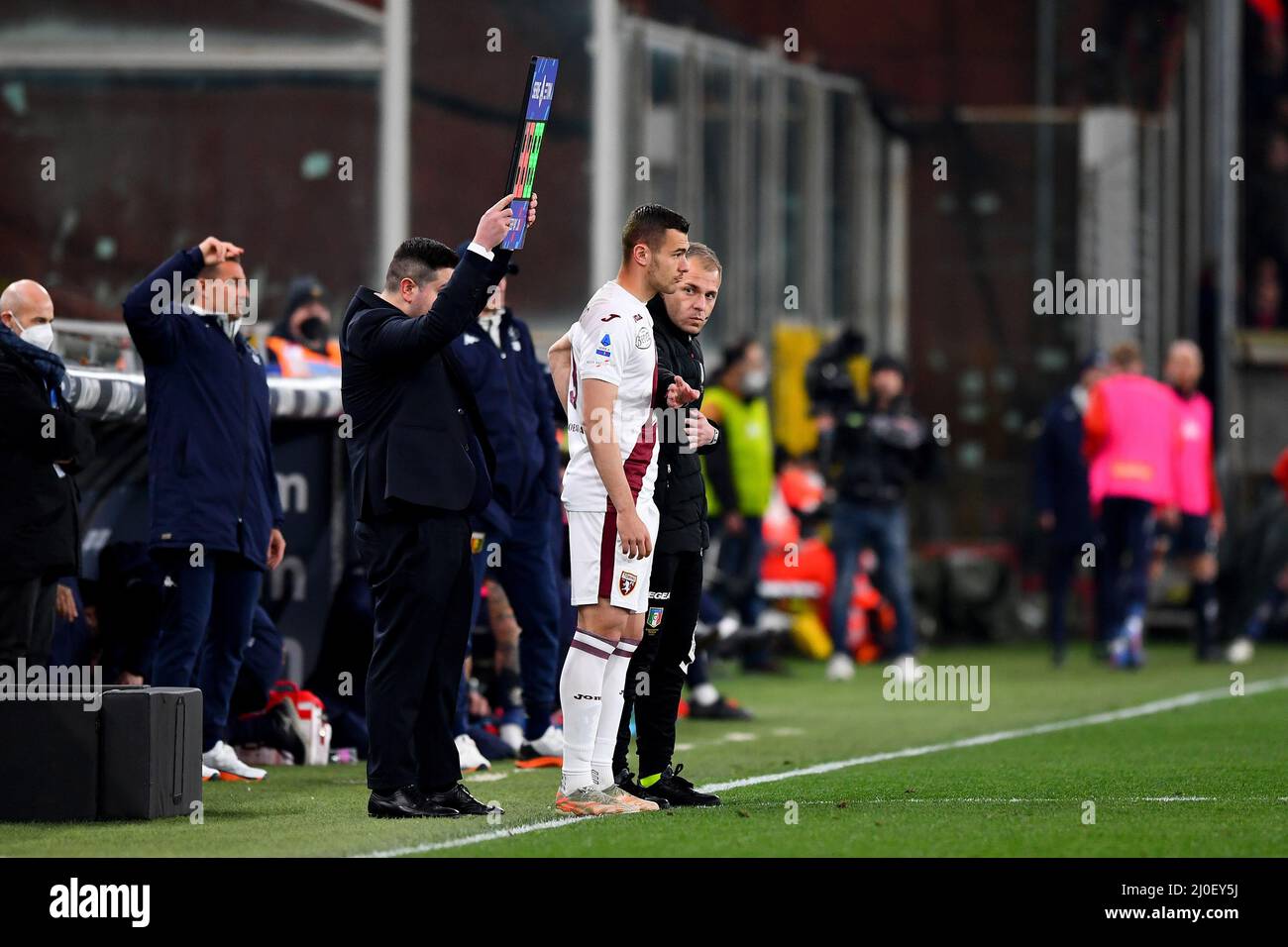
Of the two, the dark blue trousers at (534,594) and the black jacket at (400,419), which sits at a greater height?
the black jacket at (400,419)

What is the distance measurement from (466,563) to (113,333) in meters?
4.27

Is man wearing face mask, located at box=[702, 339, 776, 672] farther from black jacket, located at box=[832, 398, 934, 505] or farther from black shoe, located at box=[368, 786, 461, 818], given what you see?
black shoe, located at box=[368, 786, 461, 818]

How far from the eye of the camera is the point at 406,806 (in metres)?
7.33

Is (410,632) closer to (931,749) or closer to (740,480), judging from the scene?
(931,749)

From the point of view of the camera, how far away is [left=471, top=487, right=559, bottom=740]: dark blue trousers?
9.84 meters

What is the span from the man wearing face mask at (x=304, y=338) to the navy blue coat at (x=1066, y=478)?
614 centimetres

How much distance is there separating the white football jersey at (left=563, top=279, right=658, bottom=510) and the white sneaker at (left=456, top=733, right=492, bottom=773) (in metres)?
2.20

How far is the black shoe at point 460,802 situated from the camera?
291 inches

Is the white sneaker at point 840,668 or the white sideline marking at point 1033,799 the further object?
the white sneaker at point 840,668

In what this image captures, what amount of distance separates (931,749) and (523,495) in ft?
6.93

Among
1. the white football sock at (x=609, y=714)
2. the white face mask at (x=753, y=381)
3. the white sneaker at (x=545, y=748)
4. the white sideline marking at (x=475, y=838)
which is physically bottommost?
the white sneaker at (x=545, y=748)

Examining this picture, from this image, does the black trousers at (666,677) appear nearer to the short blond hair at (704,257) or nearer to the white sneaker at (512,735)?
the short blond hair at (704,257)

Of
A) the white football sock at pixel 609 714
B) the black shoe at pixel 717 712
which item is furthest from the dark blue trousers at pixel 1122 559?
the white football sock at pixel 609 714
